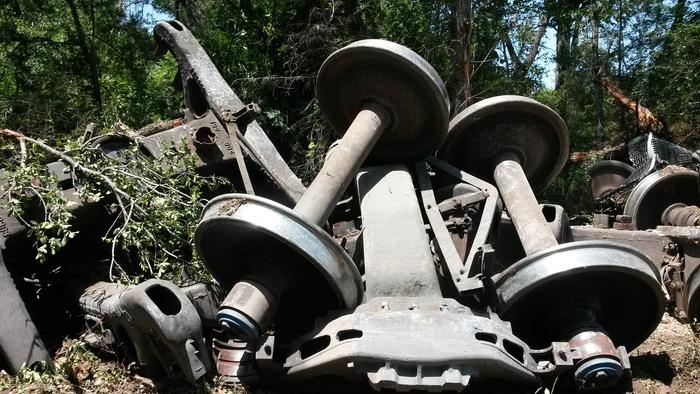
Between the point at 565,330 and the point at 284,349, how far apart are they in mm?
1541

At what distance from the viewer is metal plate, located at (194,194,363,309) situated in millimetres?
3162

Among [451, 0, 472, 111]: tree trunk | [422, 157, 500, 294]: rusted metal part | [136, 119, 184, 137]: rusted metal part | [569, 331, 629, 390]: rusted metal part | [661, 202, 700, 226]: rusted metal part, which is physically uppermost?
[451, 0, 472, 111]: tree trunk

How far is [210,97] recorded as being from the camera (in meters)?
5.23

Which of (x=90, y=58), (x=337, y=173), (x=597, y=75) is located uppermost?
(x=90, y=58)

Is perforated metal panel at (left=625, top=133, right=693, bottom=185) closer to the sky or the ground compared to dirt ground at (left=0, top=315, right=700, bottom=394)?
closer to the sky

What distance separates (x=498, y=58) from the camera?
12.4 m

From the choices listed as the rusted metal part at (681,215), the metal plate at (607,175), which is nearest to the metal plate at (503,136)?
the rusted metal part at (681,215)

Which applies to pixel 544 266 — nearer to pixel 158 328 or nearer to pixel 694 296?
pixel 694 296

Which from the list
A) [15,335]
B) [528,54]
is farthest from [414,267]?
[528,54]

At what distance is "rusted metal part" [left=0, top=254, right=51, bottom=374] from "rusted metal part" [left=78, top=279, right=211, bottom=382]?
343 millimetres

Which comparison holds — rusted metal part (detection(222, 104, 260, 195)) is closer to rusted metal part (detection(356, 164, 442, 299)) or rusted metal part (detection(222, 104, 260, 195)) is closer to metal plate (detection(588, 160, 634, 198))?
rusted metal part (detection(356, 164, 442, 299))

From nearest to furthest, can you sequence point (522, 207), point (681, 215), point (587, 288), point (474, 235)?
point (587, 288) → point (474, 235) → point (522, 207) → point (681, 215)

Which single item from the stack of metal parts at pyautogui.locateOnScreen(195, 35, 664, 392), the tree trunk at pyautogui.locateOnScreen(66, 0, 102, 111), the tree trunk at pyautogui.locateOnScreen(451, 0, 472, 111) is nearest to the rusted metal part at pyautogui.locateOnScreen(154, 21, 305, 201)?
the stack of metal parts at pyautogui.locateOnScreen(195, 35, 664, 392)

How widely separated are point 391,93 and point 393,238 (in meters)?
1.25
